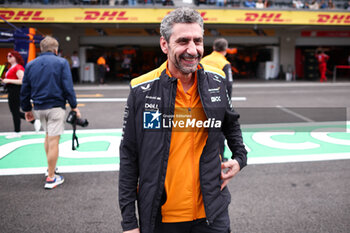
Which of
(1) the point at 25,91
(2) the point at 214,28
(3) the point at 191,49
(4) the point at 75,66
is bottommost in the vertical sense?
(1) the point at 25,91

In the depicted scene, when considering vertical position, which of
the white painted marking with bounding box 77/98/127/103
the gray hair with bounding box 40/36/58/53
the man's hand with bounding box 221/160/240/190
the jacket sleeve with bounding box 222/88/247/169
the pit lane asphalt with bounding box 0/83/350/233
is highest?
the gray hair with bounding box 40/36/58/53

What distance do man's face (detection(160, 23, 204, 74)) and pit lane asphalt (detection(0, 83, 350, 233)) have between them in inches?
87.1

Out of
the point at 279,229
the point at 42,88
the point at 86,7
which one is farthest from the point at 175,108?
the point at 86,7

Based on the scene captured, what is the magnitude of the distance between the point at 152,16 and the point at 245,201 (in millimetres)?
17195

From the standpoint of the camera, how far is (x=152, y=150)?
177 cm

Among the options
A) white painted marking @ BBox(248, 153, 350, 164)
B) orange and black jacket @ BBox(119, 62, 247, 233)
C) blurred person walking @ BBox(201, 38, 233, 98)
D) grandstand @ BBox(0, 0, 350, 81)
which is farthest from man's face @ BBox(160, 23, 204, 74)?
grandstand @ BBox(0, 0, 350, 81)

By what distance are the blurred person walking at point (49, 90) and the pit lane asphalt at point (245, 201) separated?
1.58 feet

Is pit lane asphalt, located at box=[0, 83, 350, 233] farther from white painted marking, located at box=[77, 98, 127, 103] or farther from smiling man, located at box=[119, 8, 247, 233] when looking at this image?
white painted marking, located at box=[77, 98, 127, 103]

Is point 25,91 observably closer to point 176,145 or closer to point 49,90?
point 49,90

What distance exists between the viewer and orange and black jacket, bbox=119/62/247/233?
1773 millimetres

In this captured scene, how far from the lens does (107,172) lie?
489 centimetres

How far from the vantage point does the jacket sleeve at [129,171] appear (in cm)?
176

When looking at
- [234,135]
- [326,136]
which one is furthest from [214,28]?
[234,135]

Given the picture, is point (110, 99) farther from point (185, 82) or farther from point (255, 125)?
point (185, 82)
